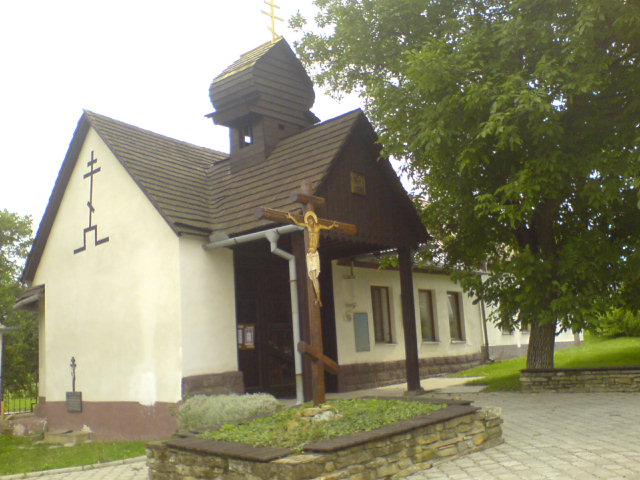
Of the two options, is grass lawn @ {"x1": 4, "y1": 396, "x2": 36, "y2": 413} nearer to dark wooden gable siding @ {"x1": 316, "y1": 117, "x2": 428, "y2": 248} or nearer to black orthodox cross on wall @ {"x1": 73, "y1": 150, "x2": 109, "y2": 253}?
black orthodox cross on wall @ {"x1": 73, "y1": 150, "x2": 109, "y2": 253}

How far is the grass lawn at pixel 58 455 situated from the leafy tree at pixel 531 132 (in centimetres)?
755

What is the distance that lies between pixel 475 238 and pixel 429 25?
15.9ft

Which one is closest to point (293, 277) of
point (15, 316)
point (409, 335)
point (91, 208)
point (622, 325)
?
point (409, 335)

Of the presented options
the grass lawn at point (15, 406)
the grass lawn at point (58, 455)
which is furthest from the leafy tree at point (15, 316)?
the grass lawn at point (58, 455)

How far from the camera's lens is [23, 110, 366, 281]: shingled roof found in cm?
1277

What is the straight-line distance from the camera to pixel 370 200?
13.5 metres

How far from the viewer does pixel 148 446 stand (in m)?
7.87

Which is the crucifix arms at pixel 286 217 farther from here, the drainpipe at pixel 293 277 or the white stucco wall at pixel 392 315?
the white stucco wall at pixel 392 315

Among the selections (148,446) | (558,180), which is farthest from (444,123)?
(148,446)

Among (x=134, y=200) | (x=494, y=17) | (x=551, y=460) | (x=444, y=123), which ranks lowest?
(x=551, y=460)

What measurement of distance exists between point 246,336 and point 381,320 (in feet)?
14.2

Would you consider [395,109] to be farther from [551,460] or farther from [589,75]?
[551,460]

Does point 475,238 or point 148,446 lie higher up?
point 475,238

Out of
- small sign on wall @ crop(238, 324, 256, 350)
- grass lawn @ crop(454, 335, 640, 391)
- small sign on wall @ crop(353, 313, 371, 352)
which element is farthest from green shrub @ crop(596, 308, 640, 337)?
small sign on wall @ crop(238, 324, 256, 350)
